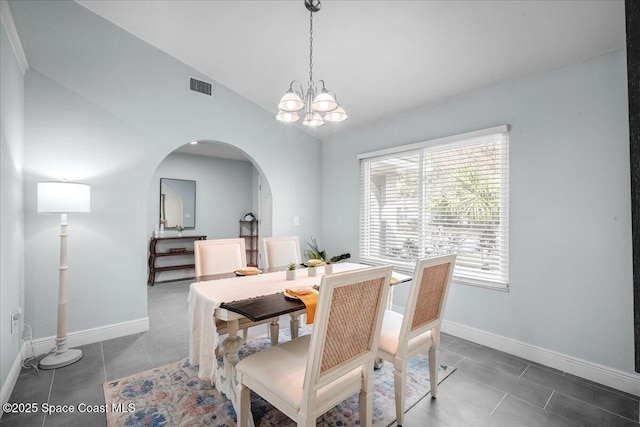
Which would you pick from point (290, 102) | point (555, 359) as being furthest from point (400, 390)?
point (290, 102)

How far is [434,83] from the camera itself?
310 centimetres

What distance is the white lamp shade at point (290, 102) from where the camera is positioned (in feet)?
7.42

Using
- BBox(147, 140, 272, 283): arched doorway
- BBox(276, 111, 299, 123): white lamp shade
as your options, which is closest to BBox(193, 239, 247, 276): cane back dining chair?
BBox(276, 111, 299, 123): white lamp shade

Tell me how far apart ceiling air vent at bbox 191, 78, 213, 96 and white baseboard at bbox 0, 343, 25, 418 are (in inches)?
120

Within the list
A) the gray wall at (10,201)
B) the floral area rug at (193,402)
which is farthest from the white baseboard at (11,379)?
the floral area rug at (193,402)

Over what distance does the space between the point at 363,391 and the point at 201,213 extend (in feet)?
17.9

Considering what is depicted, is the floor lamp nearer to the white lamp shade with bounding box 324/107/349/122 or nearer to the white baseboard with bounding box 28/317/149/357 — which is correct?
the white baseboard with bounding box 28/317/149/357

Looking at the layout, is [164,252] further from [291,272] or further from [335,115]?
[335,115]

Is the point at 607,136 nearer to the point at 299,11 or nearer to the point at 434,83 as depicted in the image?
the point at 434,83

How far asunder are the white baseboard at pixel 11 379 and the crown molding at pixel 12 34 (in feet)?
8.02

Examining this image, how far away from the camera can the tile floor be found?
1.98 metres

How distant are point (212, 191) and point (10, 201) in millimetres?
4206

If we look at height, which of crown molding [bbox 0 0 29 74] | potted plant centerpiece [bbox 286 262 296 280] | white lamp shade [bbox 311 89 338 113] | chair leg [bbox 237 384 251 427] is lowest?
chair leg [bbox 237 384 251 427]

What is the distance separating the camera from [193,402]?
2.11m
